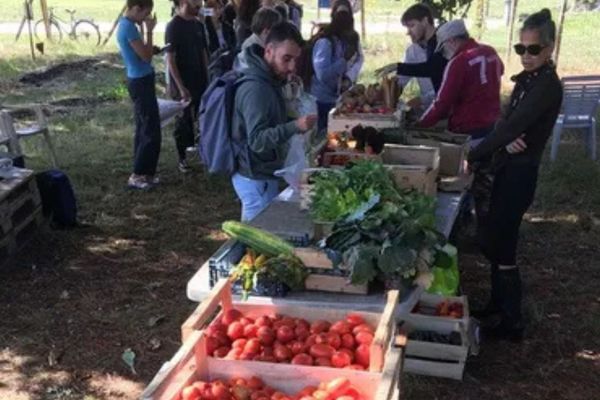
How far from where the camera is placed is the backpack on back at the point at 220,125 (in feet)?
11.1

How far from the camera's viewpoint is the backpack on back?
339cm

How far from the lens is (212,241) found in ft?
18.8

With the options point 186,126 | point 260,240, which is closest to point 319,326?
point 260,240

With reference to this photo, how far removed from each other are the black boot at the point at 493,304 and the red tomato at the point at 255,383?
7.39ft

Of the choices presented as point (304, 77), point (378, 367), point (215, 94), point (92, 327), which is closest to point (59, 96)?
point (304, 77)

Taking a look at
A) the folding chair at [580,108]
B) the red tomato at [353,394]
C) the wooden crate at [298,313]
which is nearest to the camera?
the red tomato at [353,394]

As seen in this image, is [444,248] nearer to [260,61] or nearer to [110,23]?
[260,61]

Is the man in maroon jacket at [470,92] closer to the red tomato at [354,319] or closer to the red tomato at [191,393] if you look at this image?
the red tomato at [354,319]

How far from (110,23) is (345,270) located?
20.2 metres

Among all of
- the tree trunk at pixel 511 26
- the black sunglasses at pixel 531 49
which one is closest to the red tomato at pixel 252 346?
the black sunglasses at pixel 531 49

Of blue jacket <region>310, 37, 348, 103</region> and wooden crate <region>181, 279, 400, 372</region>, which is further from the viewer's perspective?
blue jacket <region>310, 37, 348, 103</region>

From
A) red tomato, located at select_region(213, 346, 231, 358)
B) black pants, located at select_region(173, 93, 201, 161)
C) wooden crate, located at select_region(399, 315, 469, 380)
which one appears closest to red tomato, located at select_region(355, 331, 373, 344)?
red tomato, located at select_region(213, 346, 231, 358)

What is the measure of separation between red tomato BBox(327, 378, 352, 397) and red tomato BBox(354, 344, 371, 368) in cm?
19

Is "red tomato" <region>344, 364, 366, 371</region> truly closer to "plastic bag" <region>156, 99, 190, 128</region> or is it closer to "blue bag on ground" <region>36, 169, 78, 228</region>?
"blue bag on ground" <region>36, 169, 78, 228</region>
